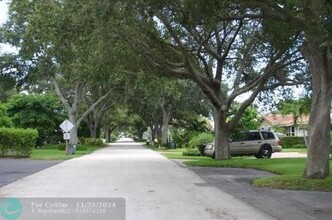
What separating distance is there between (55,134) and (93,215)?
57668 millimetres

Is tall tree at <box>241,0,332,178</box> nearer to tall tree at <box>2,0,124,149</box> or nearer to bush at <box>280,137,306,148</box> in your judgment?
tall tree at <box>2,0,124,149</box>

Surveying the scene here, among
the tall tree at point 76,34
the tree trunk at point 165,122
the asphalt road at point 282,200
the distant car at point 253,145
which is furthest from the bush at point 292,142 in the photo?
the asphalt road at point 282,200

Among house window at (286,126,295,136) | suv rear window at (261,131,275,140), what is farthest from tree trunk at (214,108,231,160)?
house window at (286,126,295,136)

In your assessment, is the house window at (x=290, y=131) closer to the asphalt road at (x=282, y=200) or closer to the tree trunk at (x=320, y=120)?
the asphalt road at (x=282, y=200)

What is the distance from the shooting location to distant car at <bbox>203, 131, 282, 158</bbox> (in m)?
30.4

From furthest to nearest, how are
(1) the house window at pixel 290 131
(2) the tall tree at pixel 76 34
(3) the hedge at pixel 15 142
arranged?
(1) the house window at pixel 290 131 → (3) the hedge at pixel 15 142 → (2) the tall tree at pixel 76 34

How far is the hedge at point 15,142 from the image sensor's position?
102 ft

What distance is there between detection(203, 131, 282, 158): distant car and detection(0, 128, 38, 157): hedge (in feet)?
38.6

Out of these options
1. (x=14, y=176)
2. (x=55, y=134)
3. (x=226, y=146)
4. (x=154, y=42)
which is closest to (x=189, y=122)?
(x=55, y=134)

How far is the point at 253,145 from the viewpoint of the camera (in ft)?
100

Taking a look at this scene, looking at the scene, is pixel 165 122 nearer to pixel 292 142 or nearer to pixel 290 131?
pixel 292 142

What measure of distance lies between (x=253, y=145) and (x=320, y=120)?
53.1ft

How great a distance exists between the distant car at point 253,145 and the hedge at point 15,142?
11.8 meters

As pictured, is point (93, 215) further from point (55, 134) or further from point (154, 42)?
point (55, 134)
